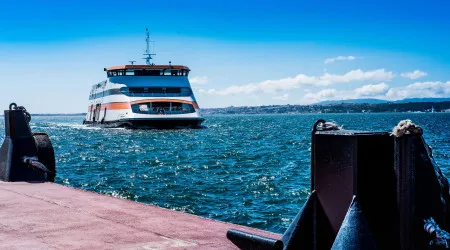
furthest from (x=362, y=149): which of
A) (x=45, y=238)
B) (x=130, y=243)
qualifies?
(x=45, y=238)

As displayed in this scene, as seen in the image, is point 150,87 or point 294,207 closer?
point 294,207

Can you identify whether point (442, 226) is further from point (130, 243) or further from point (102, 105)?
point (102, 105)

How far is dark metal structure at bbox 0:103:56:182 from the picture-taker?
8570 mm

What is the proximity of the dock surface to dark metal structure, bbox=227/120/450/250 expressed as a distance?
1303 millimetres

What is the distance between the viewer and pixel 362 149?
2.86 meters

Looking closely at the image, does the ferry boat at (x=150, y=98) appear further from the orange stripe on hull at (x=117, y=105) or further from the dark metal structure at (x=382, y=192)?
the dark metal structure at (x=382, y=192)

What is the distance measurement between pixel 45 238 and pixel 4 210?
1.64 meters

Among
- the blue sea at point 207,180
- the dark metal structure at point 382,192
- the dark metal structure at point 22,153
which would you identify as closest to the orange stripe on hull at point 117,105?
the blue sea at point 207,180

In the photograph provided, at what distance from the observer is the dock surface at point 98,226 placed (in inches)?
161

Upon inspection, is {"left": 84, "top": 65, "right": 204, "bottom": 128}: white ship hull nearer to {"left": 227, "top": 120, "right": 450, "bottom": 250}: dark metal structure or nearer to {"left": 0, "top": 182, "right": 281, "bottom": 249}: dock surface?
{"left": 0, "top": 182, "right": 281, "bottom": 249}: dock surface

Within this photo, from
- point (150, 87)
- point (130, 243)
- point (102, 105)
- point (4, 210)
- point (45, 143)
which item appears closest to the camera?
point (130, 243)

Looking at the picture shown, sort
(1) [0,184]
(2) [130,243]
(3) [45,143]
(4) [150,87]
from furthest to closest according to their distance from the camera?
(4) [150,87], (3) [45,143], (1) [0,184], (2) [130,243]

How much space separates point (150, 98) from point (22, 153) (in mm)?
42460

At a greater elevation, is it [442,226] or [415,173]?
[415,173]
